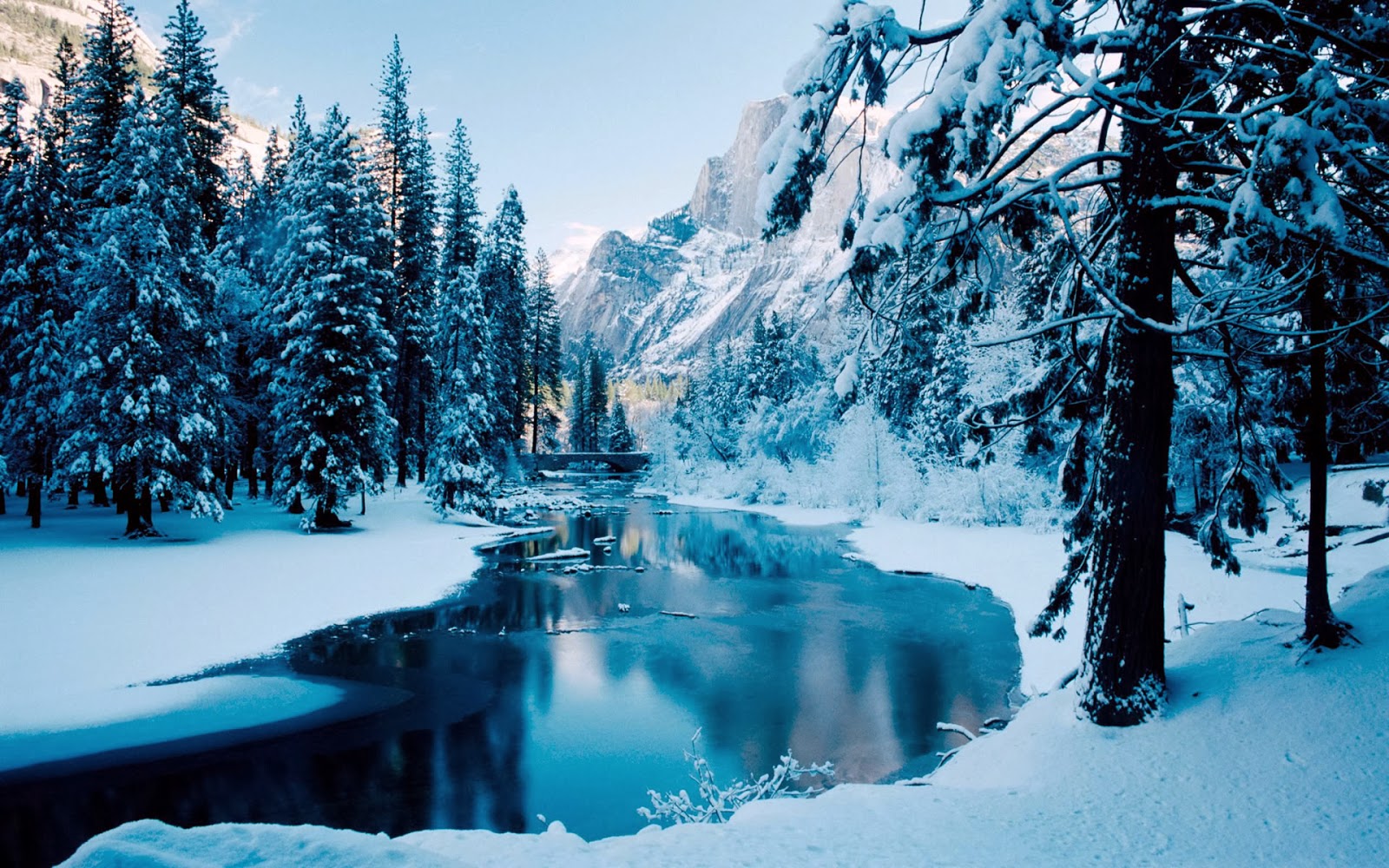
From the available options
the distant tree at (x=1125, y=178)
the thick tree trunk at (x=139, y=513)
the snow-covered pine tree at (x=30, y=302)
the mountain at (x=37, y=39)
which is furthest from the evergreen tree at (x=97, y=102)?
the mountain at (x=37, y=39)

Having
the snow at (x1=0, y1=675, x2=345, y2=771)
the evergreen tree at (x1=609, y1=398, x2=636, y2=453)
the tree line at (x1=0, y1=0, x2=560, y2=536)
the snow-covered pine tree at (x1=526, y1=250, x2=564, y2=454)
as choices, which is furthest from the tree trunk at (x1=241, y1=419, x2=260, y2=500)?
the evergreen tree at (x1=609, y1=398, x2=636, y2=453)

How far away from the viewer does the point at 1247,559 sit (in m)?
17.6

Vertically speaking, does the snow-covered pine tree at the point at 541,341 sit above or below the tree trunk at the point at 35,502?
above

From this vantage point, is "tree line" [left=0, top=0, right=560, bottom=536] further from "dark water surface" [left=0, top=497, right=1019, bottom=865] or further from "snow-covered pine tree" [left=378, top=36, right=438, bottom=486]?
"dark water surface" [left=0, top=497, right=1019, bottom=865]

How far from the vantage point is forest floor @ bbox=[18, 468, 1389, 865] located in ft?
12.7

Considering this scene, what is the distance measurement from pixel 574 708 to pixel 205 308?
2103cm

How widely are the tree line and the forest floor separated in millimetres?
22085

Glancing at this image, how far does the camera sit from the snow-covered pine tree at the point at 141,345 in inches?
802

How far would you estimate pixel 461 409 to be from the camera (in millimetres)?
31047

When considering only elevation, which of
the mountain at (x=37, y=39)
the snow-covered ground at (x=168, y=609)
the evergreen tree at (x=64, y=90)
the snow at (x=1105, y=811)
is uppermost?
the mountain at (x=37, y=39)

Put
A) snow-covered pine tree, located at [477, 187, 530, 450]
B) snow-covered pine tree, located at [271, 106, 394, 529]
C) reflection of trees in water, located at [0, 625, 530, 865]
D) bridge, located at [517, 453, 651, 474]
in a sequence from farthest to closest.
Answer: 1. bridge, located at [517, 453, 651, 474]
2. snow-covered pine tree, located at [477, 187, 530, 450]
3. snow-covered pine tree, located at [271, 106, 394, 529]
4. reflection of trees in water, located at [0, 625, 530, 865]

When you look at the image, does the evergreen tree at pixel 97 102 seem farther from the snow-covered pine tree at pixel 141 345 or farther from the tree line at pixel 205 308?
the snow-covered pine tree at pixel 141 345

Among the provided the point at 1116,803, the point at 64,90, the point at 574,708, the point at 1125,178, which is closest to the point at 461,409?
the point at 574,708

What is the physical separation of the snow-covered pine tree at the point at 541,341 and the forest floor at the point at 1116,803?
51.0 meters
